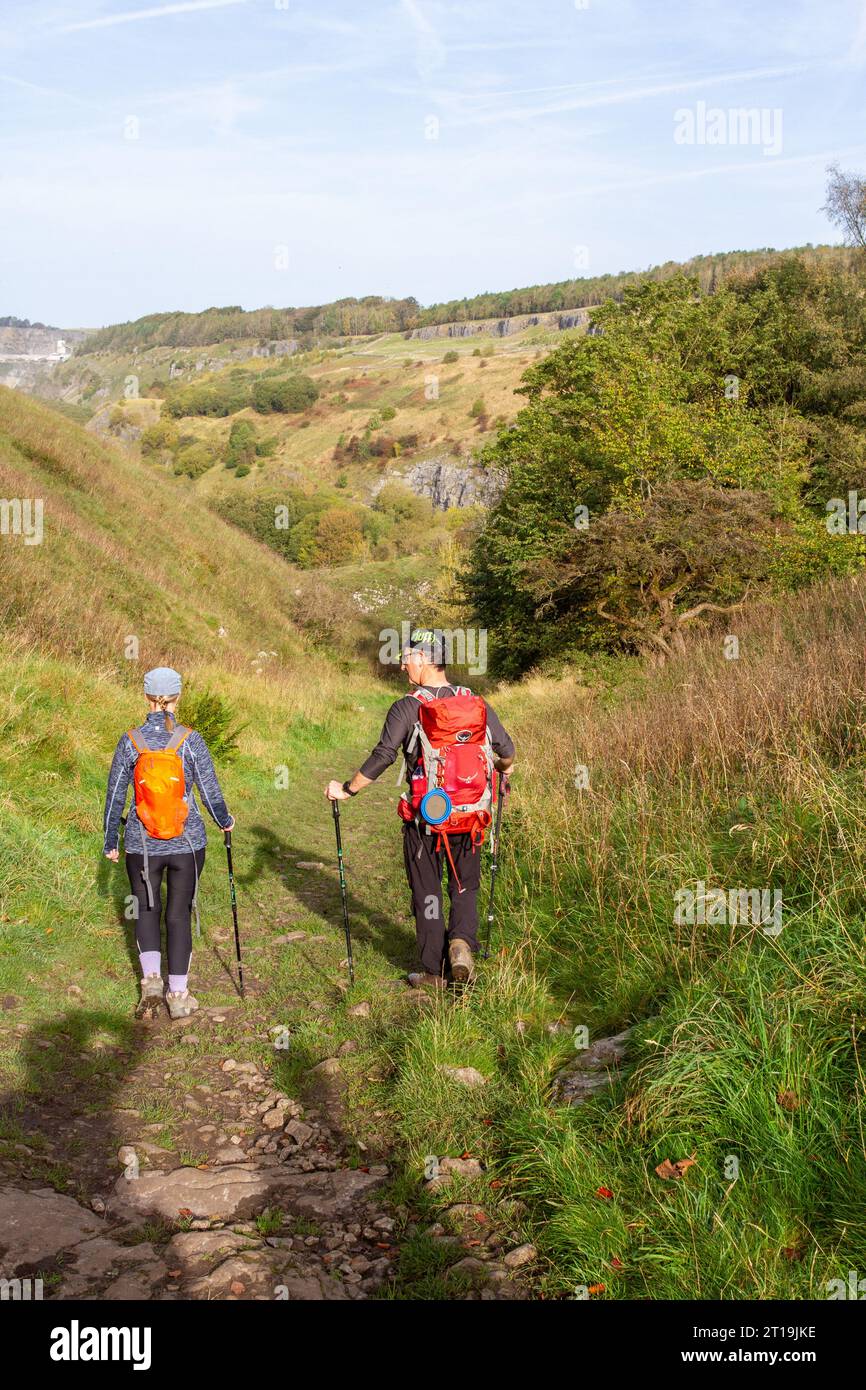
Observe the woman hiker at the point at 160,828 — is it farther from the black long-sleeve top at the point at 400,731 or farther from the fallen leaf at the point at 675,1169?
the fallen leaf at the point at 675,1169

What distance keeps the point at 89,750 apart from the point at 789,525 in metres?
18.7

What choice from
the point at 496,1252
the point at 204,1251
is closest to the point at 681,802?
the point at 496,1252

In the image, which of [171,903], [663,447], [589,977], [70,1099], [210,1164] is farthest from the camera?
[663,447]

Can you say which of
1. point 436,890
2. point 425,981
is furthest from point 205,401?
point 425,981

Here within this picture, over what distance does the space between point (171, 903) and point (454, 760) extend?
196cm

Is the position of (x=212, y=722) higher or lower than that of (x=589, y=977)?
higher

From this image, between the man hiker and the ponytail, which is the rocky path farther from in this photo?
the ponytail

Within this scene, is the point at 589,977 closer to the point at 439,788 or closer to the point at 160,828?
the point at 439,788

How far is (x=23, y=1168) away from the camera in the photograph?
3.72m

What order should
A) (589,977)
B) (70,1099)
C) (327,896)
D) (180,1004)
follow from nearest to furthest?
(70,1099) → (589,977) → (180,1004) → (327,896)

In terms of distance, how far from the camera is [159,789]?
17.4ft

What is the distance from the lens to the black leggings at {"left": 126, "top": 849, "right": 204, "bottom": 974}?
5.47 meters

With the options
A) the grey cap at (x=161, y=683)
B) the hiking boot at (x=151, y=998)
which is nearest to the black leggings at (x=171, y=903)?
the hiking boot at (x=151, y=998)
